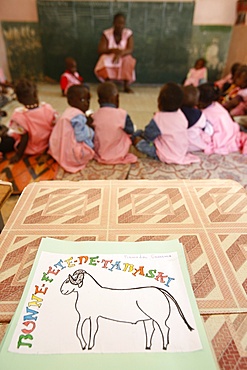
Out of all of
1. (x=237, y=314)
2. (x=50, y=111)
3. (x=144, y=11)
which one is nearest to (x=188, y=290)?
(x=237, y=314)

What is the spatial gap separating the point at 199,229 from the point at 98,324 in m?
0.35

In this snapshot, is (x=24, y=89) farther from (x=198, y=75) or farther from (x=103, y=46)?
(x=198, y=75)

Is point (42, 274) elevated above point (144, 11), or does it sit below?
below

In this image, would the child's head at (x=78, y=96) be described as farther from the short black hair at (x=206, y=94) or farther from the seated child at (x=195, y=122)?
the short black hair at (x=206, y=94)

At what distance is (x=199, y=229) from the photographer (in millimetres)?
723

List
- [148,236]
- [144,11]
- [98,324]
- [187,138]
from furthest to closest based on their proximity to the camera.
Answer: [144,11] → [187,138] → [148,236] → [98,324]

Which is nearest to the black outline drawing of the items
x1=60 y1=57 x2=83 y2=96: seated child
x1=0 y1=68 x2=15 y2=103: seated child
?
x1=0 y1=68 x2=15 y2=103: seated child

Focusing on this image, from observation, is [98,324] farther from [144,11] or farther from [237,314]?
[144,11]

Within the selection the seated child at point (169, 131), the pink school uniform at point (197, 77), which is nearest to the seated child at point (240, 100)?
the seated child at point (169, 131)

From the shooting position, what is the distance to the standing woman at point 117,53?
12.9 ft

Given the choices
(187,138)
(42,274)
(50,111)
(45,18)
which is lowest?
(187,138)

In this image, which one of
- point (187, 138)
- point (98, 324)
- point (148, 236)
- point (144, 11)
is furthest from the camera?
point (144, 11)

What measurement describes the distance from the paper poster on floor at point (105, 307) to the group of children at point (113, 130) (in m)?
1.54

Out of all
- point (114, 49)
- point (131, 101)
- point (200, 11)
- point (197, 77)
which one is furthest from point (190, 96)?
point (200, 11)
